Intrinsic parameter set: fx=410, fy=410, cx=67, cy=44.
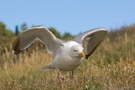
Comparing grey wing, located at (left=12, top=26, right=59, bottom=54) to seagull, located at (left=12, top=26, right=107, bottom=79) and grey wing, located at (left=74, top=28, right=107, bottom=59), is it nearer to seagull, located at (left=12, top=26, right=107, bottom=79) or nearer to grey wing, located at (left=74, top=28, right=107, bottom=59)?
seagull, located at (left=12, top=26, right=107, bottom=79)

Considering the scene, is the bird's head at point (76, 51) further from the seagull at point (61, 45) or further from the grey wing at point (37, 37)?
the grey wing at point (37, 37)

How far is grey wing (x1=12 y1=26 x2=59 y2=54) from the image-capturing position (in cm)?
761

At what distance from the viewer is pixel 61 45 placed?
7.37 meters

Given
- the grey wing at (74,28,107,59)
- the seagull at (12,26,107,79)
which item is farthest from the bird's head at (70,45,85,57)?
the grey wing at (74,28,107,59)

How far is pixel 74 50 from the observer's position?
22.8 feet

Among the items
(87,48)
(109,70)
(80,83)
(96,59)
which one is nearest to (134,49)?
(96,59)

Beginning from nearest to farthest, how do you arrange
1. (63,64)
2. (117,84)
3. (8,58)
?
(117,84)
(63,64)
(8,58)

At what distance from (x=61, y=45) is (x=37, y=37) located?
2.46 ft

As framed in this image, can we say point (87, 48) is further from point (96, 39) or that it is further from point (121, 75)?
point (121, 75)

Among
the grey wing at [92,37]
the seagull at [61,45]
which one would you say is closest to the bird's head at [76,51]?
the seagull at [61,45]

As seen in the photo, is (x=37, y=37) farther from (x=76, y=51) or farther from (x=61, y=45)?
(x=76, y=51)

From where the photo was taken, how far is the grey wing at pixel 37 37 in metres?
7.61

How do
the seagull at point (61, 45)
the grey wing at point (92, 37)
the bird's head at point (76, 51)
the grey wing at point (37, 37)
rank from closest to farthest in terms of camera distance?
the bird's head at point (76, 51)
the seagull at point (61, 45)
the grey wing at point (37, 37)
the grey wing at point (92, 37)

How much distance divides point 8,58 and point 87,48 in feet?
28.7
